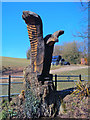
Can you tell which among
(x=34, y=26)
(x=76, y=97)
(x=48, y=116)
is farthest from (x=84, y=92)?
(x=34, y=26)

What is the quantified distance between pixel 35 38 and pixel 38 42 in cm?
17

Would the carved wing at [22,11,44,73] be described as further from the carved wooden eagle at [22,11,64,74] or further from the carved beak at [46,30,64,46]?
the carved beak at [46,30,64,46]

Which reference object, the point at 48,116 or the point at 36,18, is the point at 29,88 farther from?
the point at 36,18

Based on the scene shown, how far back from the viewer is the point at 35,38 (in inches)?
176

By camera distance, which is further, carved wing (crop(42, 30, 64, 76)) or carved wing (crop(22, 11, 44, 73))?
carved wing (crop(42, 30, 64, 76))

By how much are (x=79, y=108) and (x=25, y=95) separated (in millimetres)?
1933

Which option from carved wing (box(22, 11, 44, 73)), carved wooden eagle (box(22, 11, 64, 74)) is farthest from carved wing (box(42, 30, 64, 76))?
carved wing (box(22, 11, 44, 73))

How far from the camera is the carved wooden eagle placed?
4.29 metres

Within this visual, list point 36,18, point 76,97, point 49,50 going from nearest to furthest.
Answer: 1. point 36,18
2. point 49,50
3. point 76,97

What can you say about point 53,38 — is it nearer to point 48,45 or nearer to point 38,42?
point 48,45

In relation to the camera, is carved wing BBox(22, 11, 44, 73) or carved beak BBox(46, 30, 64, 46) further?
carved beak BBox(46, 30, 64, 46)

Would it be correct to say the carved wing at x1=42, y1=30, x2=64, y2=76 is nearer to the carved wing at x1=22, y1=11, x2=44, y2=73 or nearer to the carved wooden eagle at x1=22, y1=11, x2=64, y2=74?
the carved wooden eagle at x1=22, y1=11, x2=64, y2=74

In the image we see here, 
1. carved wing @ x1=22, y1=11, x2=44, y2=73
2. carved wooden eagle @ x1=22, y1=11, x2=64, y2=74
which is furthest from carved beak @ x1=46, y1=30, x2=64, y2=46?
carved wing @ x1=22, y1=11, x2=44, y2=73

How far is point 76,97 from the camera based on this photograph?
537 cm
